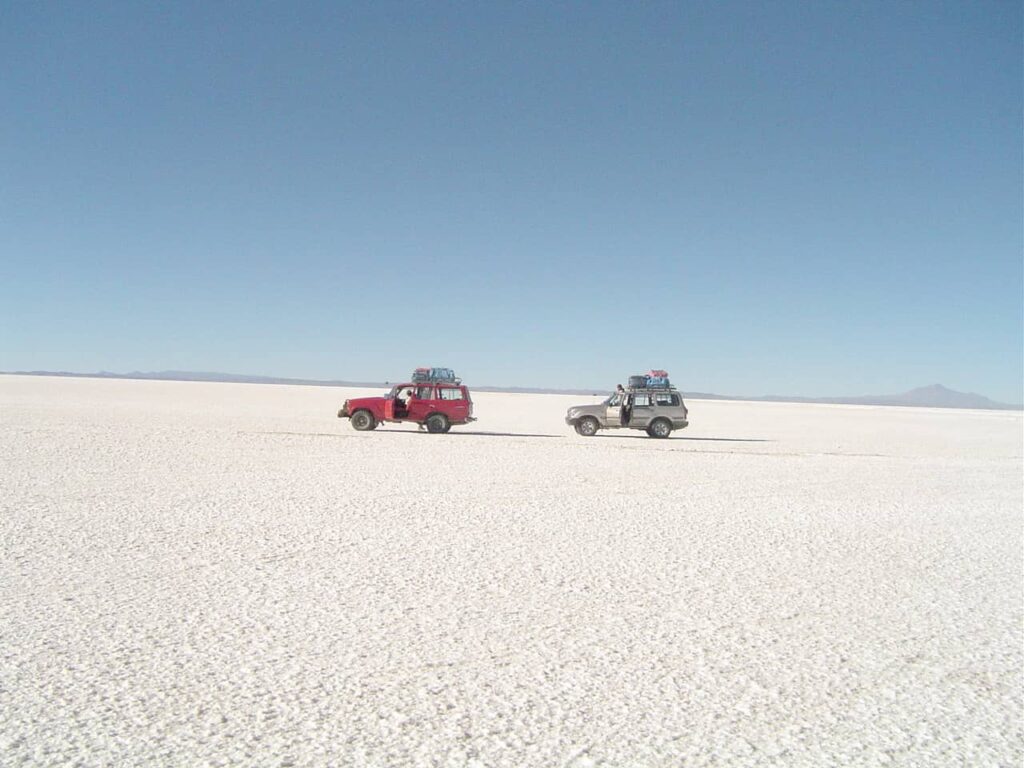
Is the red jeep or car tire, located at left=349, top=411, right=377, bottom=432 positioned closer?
the red jeep

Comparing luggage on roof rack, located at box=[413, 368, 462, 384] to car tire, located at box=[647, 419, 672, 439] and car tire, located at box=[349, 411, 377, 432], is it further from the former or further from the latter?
car tire, located at box=[647, 419, 672, 439]

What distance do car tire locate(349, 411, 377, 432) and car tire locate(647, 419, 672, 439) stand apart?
31.7 feet

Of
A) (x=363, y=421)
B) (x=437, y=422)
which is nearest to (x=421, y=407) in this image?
(x=437, y=422)

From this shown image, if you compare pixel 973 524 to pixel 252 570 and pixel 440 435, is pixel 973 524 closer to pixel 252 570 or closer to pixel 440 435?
pixel 252 570

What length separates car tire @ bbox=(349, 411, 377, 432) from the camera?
2525cm

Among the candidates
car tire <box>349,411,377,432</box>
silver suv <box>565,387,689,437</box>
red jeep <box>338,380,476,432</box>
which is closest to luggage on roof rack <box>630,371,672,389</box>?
silver suv <box>565,387,689,437</box>

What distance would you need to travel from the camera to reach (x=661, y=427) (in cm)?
2617

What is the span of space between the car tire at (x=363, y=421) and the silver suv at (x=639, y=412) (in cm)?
672

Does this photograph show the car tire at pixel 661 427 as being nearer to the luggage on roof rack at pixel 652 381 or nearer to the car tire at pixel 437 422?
the luggage on roof rack at pixel 652 381

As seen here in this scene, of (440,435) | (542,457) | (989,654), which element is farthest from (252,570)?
(440,435)

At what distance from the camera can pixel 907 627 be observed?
6.19 metres

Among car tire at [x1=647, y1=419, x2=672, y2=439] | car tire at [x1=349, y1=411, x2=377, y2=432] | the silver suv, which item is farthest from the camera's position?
car tire at [x1=647, y1=419, x2=672, y2=439]

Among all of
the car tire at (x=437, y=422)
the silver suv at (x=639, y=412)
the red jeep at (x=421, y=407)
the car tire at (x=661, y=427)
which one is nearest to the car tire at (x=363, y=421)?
the red jeep at (x=421, y=407)

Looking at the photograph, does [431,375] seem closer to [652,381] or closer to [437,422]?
[437,422]
